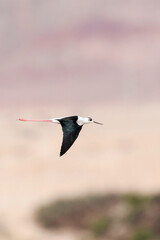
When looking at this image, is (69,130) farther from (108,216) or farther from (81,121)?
(108,216)

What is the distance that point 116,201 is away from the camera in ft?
141

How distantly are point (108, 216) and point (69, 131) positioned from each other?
63.9ft

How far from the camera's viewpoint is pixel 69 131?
66.7 ft

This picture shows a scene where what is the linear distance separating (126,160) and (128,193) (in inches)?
579

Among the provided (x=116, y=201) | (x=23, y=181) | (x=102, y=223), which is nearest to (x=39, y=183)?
(x=23, y=181)

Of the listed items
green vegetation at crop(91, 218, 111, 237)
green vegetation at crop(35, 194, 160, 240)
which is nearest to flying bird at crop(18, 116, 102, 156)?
green vegetation at crop(35, 194, 160, 240)

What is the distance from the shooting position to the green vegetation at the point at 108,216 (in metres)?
36.0

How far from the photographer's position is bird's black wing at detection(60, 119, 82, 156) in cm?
2006

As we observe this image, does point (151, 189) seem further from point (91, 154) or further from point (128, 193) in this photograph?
point (91, 154)

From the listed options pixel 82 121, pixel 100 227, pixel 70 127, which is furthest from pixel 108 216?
pixel 70 127

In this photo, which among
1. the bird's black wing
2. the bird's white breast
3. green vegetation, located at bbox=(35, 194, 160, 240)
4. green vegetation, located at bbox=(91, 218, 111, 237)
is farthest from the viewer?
green vegetation, located at bbox=(91, 218, 111, 237)

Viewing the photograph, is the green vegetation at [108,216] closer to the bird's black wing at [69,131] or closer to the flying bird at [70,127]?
the flying bird at [70,127]

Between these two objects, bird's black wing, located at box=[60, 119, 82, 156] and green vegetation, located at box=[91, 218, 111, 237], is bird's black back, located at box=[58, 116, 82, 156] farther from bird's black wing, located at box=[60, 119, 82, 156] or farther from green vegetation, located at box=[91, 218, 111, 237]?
green vegetation, located at box=[91, 218, 111, 237]

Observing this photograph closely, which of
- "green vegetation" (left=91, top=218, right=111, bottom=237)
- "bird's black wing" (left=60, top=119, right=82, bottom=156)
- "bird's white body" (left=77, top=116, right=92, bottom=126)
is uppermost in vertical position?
"bird's white body" (left=77, top=116, right=92, bottom=126)
